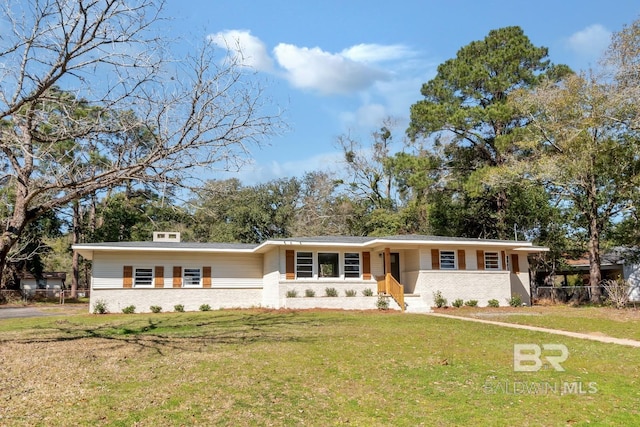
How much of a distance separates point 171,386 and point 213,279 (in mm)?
15852

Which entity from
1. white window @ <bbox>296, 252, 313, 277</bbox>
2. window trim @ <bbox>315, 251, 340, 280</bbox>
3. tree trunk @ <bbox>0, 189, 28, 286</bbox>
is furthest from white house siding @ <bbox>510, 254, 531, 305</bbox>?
tree trunk @ <bbox>0, 189, 28, 286</bbox>

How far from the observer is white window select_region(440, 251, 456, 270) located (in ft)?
69.1

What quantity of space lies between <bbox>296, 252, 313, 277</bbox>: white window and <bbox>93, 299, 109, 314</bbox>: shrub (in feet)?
26.5

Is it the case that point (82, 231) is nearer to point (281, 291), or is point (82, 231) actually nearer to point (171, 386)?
point (281, 291)

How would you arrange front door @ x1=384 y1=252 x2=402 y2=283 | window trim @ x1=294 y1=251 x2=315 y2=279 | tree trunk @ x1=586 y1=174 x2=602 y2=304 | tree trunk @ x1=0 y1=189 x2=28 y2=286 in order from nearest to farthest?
tree trunk @ x1=0 y1=189 x2=28 y2=286
window trim @ x1=294 y1=251 x2=315 y2=279
front door @ x1=384 y1=252 x2=402 y2=283
tree trunk @ x1=586 y1=174 x2=602 y2=304

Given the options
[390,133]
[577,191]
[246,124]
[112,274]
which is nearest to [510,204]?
[577,191]

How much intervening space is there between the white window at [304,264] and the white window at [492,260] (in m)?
7.91

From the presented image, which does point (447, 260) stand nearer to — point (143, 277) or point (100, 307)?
point (143, 277)

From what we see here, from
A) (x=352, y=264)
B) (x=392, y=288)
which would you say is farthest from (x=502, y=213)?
(x=392, y=288)

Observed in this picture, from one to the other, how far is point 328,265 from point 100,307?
31.5 ft

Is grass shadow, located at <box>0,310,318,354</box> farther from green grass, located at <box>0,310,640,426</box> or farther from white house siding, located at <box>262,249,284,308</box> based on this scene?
white house siding, located at <box>262,249,284,308</box>

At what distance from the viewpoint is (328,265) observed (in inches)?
843

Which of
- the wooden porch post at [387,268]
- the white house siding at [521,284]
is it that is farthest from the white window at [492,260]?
the wooden porch post at [387,268]

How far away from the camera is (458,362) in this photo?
810 cm
